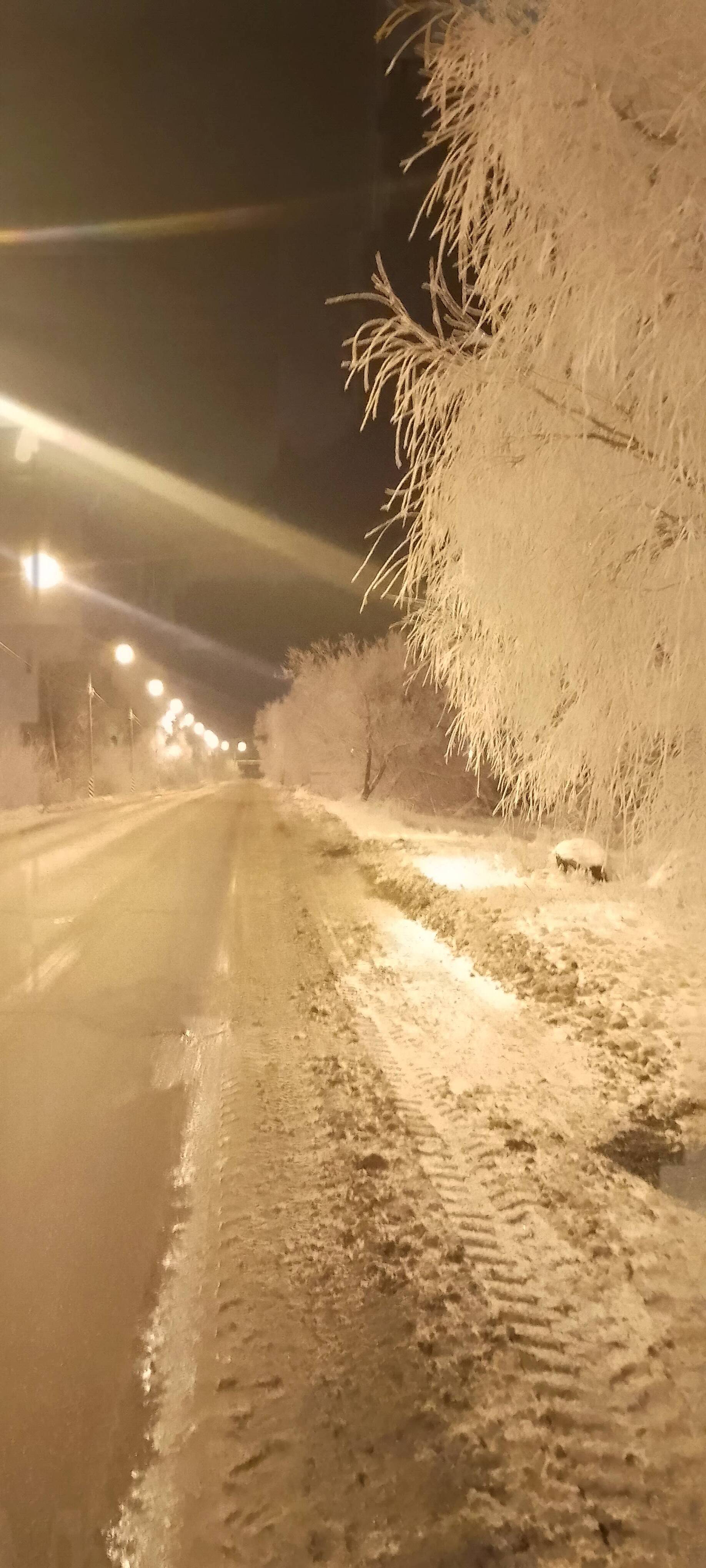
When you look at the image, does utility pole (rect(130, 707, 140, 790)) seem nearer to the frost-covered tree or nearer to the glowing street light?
the glowing street light

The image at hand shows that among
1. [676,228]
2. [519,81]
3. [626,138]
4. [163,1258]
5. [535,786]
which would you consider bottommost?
[163,1258]

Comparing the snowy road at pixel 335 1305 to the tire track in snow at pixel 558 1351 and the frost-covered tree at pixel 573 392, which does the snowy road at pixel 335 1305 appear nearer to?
the tire track in snow at pixel 558 1351

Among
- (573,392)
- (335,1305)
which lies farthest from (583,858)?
(335,1305)

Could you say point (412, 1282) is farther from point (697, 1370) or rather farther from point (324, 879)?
point (324, 879)

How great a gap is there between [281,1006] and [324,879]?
7.99 m

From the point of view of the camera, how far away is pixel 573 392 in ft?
13.1

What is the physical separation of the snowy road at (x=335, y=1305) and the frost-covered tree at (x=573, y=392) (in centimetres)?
199

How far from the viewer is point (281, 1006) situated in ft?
23.9

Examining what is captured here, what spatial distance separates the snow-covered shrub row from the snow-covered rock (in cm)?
1770

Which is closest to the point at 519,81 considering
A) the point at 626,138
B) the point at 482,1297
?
the point at 626,138

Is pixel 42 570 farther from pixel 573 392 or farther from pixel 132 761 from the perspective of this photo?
pixel 573 392

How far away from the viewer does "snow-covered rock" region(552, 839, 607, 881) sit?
1175 centimetres

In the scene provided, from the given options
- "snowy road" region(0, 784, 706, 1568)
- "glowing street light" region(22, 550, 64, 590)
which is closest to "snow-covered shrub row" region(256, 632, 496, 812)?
"glowing street light" region(22, 550, 64, 590)

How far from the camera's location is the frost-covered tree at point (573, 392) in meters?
3.32
